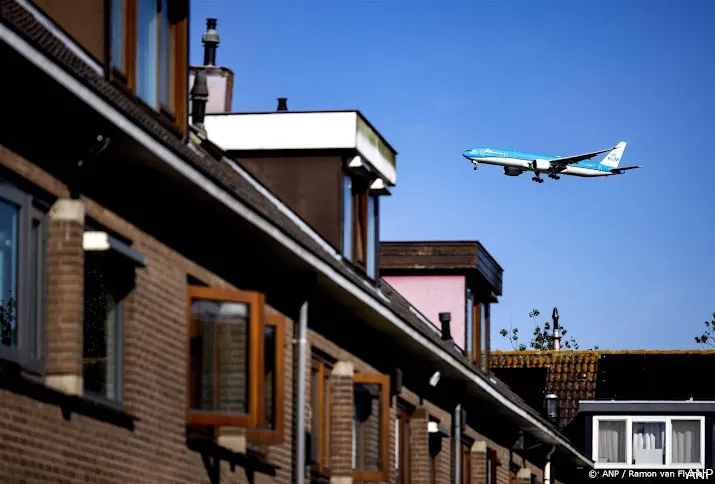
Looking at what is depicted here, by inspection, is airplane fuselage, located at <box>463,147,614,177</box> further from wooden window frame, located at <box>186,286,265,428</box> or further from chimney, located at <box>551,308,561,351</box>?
wooden window frame, located at <box>186,286,265,428</box>

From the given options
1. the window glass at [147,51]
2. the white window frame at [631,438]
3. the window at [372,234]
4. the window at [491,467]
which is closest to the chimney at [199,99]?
the window glass at [147,51]

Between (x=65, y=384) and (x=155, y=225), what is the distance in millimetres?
3015

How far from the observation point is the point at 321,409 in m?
24.0

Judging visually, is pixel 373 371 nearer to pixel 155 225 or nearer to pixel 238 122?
pixel 238 122

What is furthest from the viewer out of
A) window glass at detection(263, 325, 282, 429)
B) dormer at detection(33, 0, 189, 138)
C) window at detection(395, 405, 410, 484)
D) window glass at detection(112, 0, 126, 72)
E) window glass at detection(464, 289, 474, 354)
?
window glass at detection(464, 289, 474, 354)

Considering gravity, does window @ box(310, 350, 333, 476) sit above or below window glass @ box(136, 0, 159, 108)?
below

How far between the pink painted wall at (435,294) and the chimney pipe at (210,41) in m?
11.0

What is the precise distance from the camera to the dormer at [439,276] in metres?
36.7

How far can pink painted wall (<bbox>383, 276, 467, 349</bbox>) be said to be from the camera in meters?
36.6

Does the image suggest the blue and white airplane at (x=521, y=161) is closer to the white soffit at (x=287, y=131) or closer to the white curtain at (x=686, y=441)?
the white curtain at (x=686, y=441)

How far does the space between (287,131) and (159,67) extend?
7387mm

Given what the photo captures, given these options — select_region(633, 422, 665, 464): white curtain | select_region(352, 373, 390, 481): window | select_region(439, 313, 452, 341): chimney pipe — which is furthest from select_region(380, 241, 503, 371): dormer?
select_region(633, 422, 665, 464): white curtain

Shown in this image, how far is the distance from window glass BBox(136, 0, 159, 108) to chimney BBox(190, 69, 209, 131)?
407cm

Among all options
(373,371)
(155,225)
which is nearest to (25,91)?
(155,225)
